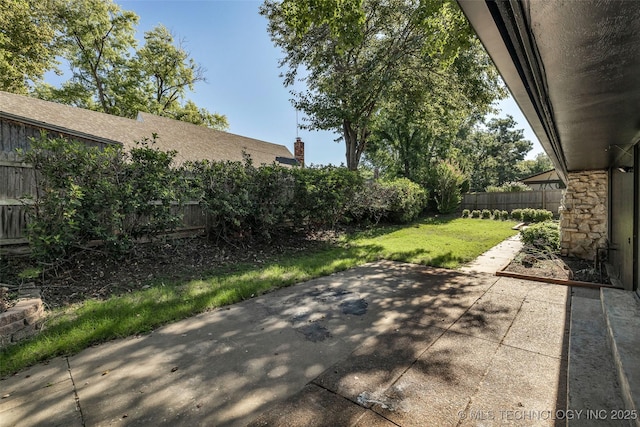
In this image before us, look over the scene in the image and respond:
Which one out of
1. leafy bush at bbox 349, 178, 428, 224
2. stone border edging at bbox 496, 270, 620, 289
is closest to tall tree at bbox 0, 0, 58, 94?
leafy bush at bbox 349, 178, 428, 224

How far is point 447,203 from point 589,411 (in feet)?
52.7

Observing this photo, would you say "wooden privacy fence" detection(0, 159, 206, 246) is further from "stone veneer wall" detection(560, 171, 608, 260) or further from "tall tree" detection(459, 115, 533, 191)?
"tall tree" detection(459, 115, 533, 191)

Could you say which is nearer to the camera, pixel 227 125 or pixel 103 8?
pixel 103 8

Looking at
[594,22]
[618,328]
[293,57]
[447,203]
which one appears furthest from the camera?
[447,203]

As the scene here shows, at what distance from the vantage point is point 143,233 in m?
4.86

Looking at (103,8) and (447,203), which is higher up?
(103,8)

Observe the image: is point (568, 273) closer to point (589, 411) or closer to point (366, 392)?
point (589, 411)

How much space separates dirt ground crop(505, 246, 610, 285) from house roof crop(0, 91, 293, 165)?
8481 millimetres

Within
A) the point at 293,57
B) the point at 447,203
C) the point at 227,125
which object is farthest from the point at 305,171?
the point at 227,125

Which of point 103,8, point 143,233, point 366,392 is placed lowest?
point 366,392

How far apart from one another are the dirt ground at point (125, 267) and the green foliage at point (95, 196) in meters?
0.27

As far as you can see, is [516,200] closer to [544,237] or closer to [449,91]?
[449,91]

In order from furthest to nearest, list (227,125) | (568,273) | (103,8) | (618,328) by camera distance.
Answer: (227,125) → (103,8) → (568,273) → (618,328)

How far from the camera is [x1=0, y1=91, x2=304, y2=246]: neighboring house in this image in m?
4.24
